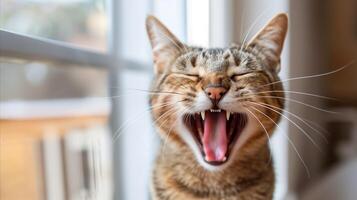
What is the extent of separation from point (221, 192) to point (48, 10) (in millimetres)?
397

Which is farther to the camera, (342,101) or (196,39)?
(342,101)

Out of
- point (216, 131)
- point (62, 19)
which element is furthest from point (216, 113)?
point (62, 19)

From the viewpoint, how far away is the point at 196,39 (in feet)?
1.53

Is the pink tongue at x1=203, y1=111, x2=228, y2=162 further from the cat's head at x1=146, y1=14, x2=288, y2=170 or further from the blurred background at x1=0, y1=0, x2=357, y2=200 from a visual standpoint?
the blurred background at x1=0, y1=0, x2=357, y2=200

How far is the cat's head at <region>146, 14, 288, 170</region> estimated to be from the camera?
15.1 inches

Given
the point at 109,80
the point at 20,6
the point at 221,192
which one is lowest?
the point at 221,192

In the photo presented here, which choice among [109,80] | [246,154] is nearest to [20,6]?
[109,80]

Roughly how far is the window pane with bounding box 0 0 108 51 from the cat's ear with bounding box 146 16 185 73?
6.4 inches

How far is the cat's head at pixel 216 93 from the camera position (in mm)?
383

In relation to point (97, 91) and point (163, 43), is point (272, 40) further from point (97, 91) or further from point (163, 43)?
point (97, 91)

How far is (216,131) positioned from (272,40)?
4.7 inches

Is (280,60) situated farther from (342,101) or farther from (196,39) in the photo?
(342,101)

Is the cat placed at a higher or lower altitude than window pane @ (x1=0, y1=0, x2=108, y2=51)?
lower

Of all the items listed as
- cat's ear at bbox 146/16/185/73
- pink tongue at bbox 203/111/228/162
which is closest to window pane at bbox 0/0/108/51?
cat's ear at bbox 146/16/185/73
